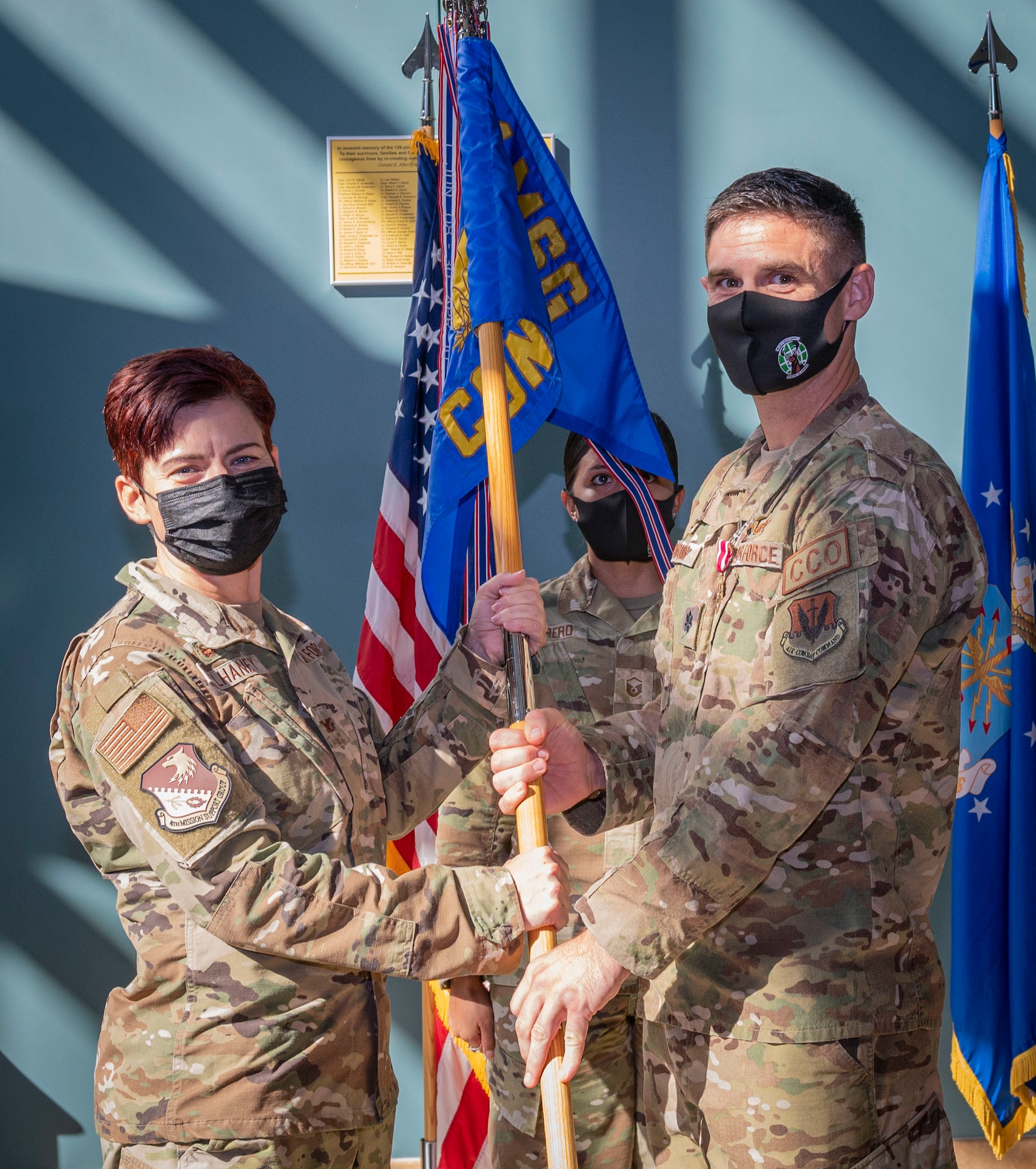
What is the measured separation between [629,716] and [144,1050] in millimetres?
942

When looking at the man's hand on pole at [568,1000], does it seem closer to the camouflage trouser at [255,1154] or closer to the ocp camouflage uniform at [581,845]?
the camouflage trouser at [255,1154]

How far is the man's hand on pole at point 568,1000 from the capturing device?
1.30 metres

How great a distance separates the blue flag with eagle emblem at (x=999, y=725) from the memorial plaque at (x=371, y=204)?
4.05 feet

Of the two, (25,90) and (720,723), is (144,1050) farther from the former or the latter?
(25,90)

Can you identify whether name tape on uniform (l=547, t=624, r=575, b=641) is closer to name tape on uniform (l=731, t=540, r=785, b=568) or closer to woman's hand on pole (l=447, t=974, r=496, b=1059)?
woman's hand on pole (l=447, t=974, r=496, b=1059)

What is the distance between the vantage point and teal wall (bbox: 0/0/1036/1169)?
9.40 ft

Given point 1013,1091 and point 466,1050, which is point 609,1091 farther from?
point 1013,1091

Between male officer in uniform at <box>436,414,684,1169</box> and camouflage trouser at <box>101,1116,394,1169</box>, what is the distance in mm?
631

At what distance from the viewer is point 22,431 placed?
288 centimetres

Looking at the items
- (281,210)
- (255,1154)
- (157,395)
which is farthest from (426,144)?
(255,1154)

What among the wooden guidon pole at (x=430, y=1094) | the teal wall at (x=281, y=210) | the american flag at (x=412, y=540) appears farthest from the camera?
the teal wall at (x=281, y=210)

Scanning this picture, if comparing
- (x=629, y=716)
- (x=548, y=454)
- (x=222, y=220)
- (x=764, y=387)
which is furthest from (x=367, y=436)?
(x=764, y=387)

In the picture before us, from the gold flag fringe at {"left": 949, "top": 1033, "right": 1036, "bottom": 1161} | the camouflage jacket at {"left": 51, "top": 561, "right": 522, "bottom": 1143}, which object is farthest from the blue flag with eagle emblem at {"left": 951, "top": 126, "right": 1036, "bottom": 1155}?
the camouflage jacket at {"left": 51, "top": 561, "right": 522, "bottom": 1143}

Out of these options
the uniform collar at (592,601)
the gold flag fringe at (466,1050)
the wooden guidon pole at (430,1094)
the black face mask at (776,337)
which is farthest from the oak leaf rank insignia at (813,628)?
the wooden guidon pole at (430,1094)
